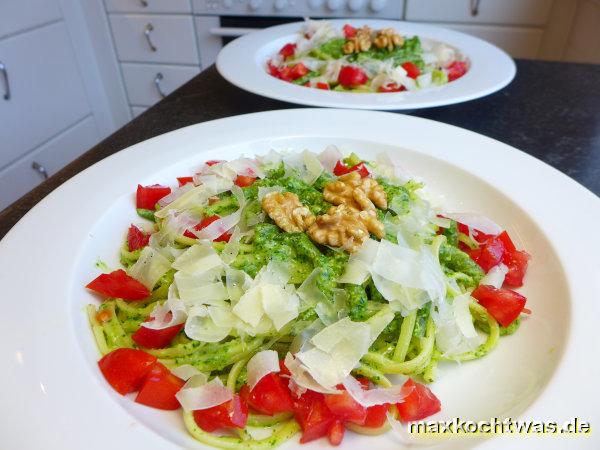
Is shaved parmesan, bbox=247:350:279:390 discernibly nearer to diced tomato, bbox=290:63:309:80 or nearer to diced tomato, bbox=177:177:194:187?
diced tomato, bbox=177:177:194:187

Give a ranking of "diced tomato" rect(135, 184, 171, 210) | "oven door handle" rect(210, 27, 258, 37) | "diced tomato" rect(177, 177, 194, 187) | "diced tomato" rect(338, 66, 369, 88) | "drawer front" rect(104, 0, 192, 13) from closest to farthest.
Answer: "diced tomato" rect(135, 184, 171, 210) < "diced tomato" rect(177, 177, 194, 187) < "diced tomato" rect(338, 66, 369, 88) < "oven door handle" rect(210, 27, 258, 37) < "drawer front" rect(104, 0, 192, 13)

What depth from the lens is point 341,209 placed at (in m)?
1.42

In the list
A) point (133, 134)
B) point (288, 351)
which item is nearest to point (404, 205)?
point (288, 351)

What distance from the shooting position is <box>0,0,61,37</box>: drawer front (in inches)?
148

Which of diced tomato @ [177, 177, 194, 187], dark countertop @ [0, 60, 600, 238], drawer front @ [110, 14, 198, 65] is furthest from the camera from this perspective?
drawer front @ [110, 14, 198, 65]

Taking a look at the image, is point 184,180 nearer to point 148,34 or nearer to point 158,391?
point 158,391

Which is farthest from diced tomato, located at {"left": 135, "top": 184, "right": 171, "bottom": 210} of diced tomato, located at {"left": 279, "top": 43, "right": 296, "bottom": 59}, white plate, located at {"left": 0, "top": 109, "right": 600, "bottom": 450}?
diced tomato, located at {"left": 279, "top": 43, "right": 296, "bottom": 59}

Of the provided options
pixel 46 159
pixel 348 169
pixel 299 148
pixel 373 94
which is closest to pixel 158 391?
pixel 348 169

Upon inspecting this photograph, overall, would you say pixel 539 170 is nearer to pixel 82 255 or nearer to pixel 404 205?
pixel 404 205

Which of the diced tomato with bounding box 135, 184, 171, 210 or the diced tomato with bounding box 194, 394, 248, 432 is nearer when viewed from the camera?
the diced tomato with bounding box 194, 394, 248, 432

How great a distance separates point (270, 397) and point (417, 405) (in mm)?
347

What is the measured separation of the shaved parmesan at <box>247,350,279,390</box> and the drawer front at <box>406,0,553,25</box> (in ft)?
12.1

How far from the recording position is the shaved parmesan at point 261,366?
1136mm

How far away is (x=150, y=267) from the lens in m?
1.39
